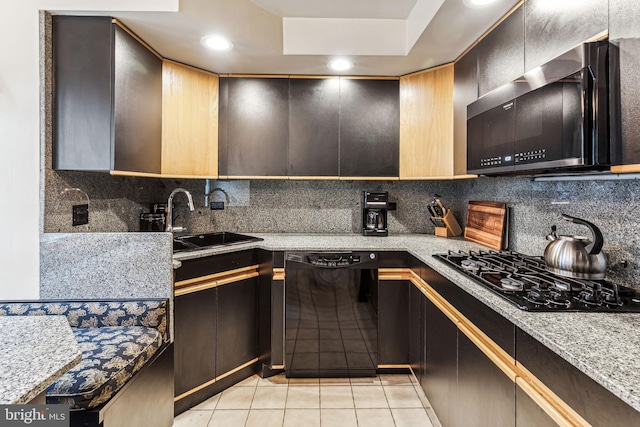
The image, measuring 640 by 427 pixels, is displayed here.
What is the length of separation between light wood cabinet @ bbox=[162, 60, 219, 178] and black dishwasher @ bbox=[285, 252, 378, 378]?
93 centimetres

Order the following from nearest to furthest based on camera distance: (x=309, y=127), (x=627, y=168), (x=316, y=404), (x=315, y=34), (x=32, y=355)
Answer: (x=32, y=355), (x=627, y=168), (x=316, y=404), (x=315, y=34), (x=309, y=127)

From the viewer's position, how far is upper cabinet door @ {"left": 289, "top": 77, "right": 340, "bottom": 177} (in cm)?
269

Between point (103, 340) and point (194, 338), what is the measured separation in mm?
635

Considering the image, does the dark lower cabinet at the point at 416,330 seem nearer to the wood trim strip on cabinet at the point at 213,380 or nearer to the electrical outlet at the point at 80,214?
the wood trim strip on cabinet at the point at 213,380

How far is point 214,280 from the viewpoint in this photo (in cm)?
217

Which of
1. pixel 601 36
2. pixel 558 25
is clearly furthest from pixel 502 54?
pixel 601 36

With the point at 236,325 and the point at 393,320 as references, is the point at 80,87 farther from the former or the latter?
the point at 393,320

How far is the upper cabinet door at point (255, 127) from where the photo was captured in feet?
8.73

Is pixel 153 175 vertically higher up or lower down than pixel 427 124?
lower down

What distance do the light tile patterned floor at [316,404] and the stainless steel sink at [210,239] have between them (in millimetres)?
935

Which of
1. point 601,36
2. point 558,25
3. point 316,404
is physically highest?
point 558,25

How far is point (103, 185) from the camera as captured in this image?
2.16 meters

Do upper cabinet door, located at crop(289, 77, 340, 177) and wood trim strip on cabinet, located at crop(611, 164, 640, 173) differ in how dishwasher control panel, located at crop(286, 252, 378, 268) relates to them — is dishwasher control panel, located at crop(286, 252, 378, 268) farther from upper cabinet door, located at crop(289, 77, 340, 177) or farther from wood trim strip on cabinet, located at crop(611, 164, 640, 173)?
wood trim strip on cabinet, located at crop(611, 164, 640, 173)

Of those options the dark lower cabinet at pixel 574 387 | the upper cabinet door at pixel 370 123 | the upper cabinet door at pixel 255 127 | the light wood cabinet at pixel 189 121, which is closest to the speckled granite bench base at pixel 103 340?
the light wood cabinet at pixel 189 121
